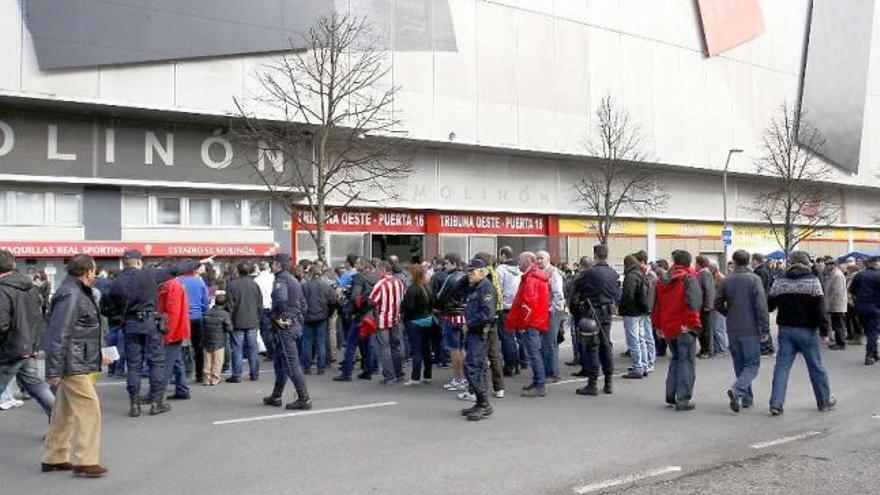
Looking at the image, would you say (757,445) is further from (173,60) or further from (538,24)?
(538,24)

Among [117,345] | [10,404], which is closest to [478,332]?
[10,404]

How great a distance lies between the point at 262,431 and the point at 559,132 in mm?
23830

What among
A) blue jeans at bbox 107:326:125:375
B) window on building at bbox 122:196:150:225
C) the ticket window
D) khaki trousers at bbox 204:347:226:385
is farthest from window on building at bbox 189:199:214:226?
khaki trousers at bbox 204:347:226:385

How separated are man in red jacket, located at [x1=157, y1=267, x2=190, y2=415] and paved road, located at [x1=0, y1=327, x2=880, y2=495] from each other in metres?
0.39

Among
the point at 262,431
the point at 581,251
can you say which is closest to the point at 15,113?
the point at 262,431

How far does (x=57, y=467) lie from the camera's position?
6781 millimetres

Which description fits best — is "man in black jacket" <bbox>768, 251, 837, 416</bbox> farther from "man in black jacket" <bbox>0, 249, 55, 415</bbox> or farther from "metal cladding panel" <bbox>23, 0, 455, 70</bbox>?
"metal cladding panel" <bbox>23, 0, 455, 70</bbox>

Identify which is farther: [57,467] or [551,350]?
[551,350]

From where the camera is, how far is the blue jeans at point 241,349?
1208 centimetres

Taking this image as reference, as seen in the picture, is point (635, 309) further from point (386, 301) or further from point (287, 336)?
point (287, 336)

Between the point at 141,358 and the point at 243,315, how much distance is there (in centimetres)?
273

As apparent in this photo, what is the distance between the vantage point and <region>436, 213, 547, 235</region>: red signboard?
29.4m

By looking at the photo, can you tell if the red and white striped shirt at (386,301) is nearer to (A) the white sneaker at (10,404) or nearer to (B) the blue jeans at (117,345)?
(B) the blue jeans at (117,345)

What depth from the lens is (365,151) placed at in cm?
2477
